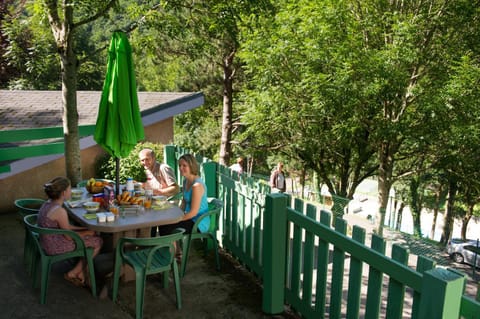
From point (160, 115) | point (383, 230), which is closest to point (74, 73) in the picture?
point (160, 115)

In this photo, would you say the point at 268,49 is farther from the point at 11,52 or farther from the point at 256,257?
the point at 256,257

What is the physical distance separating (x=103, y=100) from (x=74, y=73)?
7.62ft

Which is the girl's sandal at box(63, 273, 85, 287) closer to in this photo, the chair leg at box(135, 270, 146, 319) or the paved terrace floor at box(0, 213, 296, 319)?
the paved terrace floor at box(0, 213, 296, 319)

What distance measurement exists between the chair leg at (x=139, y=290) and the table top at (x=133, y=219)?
22.2 inches

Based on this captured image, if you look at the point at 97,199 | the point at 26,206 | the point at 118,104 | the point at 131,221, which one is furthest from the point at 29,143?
the point at 131,221

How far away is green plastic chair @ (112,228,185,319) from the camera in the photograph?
360cm

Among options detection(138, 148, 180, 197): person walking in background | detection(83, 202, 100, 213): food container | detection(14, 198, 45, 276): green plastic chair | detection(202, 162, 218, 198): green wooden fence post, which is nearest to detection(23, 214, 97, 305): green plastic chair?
detection(14, 198, 45, 276): green plastic chair

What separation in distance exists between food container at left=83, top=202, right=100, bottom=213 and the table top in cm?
5

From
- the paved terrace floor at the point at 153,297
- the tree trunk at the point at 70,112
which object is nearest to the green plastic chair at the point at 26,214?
the paved terrace floor at the point at 153,297

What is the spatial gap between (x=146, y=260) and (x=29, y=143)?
4.99m

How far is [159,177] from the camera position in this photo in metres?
5.83

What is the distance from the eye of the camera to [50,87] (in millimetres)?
25266

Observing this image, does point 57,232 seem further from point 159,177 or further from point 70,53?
point 70,53

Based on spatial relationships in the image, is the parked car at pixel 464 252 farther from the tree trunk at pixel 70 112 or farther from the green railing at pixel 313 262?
the tree trunk at pixel 70 112
